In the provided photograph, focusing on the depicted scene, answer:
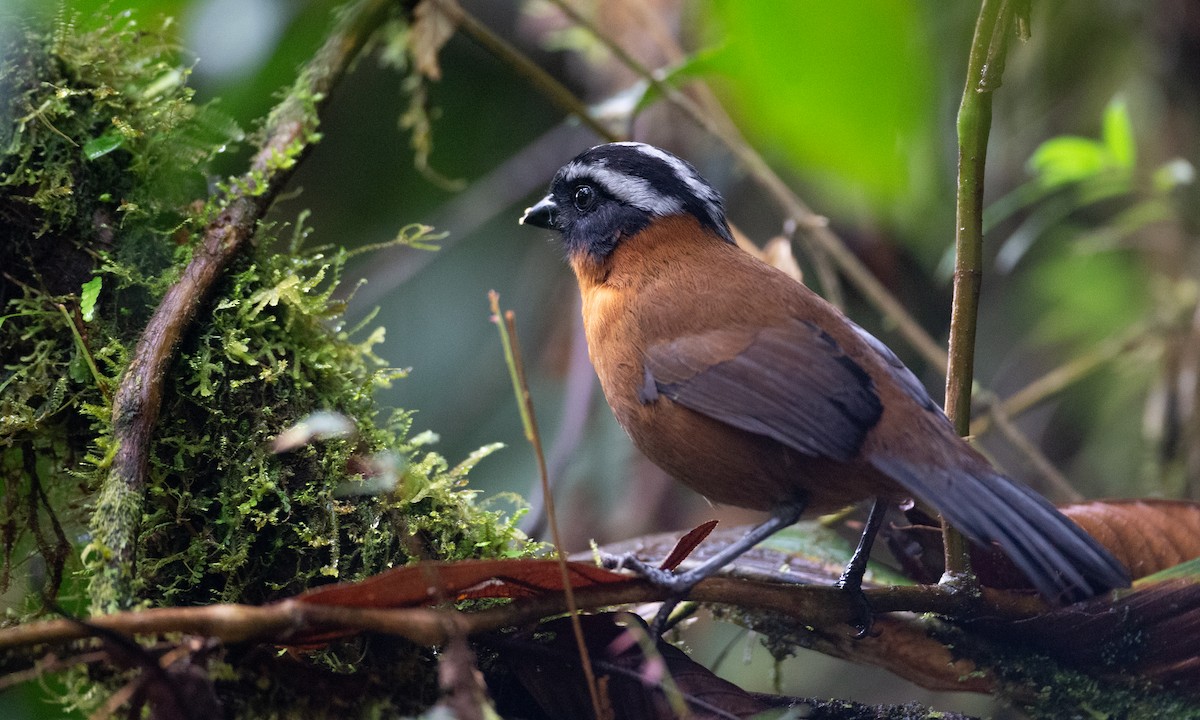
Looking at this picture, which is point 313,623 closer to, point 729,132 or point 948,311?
point 729,132

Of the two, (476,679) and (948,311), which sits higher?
(948,311)

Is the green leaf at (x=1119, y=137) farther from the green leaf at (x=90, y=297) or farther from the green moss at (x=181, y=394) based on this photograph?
the green leaf at (x=90, y=297)

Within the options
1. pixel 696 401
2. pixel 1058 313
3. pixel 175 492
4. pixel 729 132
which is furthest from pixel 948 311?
pixel 175 492

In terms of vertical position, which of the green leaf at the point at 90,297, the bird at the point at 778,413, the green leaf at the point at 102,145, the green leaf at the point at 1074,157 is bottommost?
the bird at the point at 778,413

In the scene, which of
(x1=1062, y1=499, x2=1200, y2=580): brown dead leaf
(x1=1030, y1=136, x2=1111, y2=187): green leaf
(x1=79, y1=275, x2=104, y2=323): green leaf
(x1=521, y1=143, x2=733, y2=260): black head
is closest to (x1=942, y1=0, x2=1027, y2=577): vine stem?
(x1=1062, y1=499, x2=1200, y2=580): brown dead leaf

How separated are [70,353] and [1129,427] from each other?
458cm

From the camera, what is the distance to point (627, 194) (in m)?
3.29

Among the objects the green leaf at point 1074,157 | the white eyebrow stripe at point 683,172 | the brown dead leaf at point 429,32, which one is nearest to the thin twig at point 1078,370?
the green leaf at point 1074,157

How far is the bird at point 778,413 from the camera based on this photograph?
219cm

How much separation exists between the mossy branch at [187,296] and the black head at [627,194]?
32.0 inches

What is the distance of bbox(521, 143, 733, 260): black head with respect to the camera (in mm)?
3244

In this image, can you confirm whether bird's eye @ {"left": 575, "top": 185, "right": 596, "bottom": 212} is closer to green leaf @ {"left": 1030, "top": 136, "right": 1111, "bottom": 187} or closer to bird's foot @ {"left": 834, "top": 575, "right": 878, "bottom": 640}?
bird's foot @ {"left": 834, "top": 575, "right": 878, "bottom": 640}

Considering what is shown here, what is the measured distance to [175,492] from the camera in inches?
84.4

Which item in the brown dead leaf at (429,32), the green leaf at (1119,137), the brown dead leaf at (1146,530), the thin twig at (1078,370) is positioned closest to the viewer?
the brown dead leaf at (1146,530)
